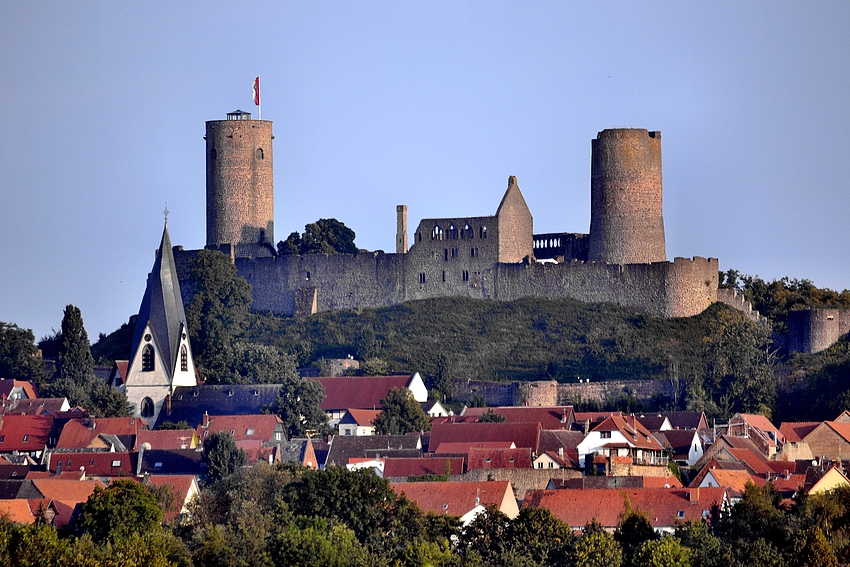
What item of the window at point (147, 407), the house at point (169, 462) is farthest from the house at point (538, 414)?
the window at point (147, 407)

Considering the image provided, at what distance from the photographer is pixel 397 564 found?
1969 inches

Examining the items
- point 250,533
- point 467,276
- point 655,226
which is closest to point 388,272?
point 467,276

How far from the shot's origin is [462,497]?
5900 cm

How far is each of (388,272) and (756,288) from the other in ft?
41.4

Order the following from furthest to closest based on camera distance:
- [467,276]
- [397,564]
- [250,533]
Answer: [467,276], [250,533], [397,564]

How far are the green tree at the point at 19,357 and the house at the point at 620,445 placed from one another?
77.1ft

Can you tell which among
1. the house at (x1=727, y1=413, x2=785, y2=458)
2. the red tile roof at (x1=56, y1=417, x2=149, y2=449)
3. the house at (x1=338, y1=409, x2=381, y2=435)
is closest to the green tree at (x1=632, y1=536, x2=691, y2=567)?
the house at (x1=727, y1=413, x2=785, y2=458)

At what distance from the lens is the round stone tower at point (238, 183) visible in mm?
87750

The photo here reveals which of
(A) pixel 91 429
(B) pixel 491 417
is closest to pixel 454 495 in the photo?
(B) pixel 491 417

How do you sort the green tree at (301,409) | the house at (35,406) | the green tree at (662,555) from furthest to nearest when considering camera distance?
1. the house at (35,406)
2. the green tree at (301,409)
3. the green tree at (662,555)

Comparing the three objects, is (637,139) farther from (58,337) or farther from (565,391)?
(58,337)

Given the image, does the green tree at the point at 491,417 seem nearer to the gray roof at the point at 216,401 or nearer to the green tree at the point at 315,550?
the gray roof at the point at 216,401

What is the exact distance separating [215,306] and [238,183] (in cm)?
583

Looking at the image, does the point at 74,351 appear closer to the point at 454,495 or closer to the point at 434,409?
the point at 434,409
